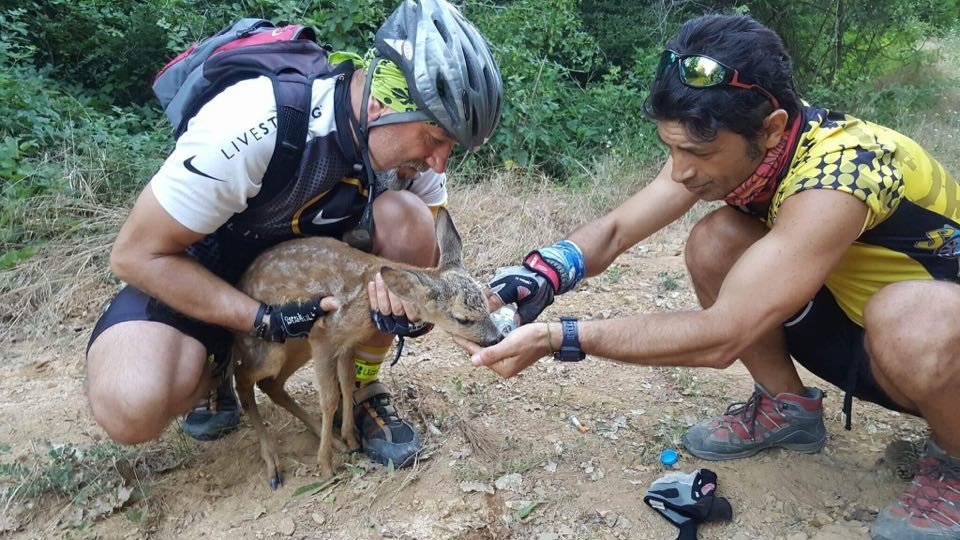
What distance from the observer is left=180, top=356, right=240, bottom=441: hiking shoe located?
14.5 ft

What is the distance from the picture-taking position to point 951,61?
15.4 m

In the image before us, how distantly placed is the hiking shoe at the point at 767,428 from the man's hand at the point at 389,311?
1600mm

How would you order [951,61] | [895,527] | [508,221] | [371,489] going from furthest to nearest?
[951,61]
[508,221]
[371,489]
[895,527]

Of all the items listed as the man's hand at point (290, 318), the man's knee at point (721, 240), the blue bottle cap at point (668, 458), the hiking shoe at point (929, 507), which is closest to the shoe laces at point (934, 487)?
the hiking shoe at point (929, 507)

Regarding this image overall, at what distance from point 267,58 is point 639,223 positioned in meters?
1.97

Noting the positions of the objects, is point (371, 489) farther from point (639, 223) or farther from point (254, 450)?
point (639, 223)

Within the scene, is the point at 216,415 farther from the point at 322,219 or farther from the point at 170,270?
the point at 322,219

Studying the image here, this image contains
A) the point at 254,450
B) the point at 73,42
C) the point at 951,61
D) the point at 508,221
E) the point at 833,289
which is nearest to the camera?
the point at 833,289

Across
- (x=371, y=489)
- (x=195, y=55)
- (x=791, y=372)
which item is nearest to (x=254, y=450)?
(x=371, y=489)

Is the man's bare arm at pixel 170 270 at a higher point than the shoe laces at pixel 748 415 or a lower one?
higher

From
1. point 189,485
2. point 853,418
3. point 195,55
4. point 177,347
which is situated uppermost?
point 195,55

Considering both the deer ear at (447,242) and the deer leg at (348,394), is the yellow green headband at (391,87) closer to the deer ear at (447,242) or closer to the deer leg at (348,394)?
the deer ear at (447,242)

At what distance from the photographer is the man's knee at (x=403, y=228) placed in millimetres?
4125

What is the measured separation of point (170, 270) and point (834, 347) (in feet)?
9.85
